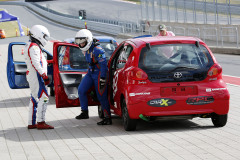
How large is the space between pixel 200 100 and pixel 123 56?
162 centimetres

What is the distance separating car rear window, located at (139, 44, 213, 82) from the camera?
29.9 ft

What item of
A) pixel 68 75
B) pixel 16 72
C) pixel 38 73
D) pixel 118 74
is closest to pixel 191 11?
pixel 16 72

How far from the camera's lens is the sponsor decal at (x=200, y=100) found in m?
9.09

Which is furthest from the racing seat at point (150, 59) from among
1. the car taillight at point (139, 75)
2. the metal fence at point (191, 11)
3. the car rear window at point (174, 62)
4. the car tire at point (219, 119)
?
the metal fence at point (191, 11)

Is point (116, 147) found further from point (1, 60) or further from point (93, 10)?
point (93, 10)

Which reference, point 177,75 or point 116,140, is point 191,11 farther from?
point 116,140

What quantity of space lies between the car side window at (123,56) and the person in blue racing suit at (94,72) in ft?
0.83

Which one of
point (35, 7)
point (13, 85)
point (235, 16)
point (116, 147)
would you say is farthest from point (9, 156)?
point (35, 7)

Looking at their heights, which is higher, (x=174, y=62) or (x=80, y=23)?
(x=174, y=62)

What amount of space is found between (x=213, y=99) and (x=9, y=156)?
3.31 meters

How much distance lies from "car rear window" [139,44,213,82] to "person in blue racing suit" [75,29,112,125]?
43.3 inches

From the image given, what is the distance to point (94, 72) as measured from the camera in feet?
33.7

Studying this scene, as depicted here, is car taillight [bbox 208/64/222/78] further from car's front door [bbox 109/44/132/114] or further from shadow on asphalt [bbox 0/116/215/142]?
car's front door [bbox 109/44/132/114]

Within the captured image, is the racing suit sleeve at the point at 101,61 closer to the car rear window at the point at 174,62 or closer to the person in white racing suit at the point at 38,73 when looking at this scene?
the person in white racing suit at the point at 38,73
